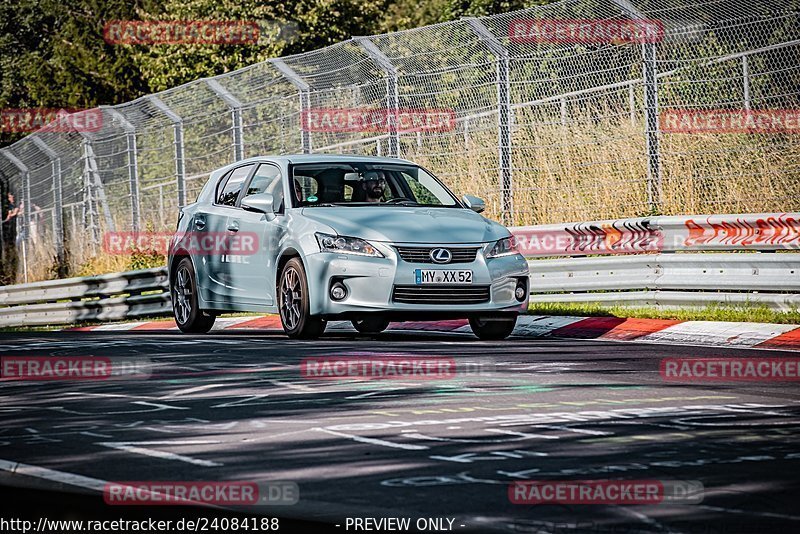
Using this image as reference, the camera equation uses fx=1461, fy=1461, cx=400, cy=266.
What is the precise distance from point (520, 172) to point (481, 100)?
1071 mm

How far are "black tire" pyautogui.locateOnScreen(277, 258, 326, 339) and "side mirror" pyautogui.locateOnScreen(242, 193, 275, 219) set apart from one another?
60 cm

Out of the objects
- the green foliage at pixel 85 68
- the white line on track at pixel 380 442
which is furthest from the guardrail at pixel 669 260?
the green foliage at pixel 85 68

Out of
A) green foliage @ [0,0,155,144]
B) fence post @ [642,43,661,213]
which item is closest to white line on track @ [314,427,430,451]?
fence post @ [642,43,661,213]

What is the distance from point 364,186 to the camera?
13.5 meters

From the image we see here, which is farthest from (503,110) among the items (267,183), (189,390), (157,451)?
(157,451)

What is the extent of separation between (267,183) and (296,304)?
1.69 meters

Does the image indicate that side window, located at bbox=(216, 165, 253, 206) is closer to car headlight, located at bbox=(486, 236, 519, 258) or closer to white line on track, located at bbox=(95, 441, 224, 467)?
car headlight, located at bbox=(486, 236, 519, 258)

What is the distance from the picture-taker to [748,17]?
48.3 ft

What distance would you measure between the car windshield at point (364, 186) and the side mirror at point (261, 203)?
0.73 ft

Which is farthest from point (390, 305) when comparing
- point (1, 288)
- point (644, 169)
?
point (1, 288)

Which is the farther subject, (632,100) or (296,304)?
(632,100)

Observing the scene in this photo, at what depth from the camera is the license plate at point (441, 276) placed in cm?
1198

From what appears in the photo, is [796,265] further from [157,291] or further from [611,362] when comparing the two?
[157,291]

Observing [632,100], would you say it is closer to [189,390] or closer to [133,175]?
[189,390]
